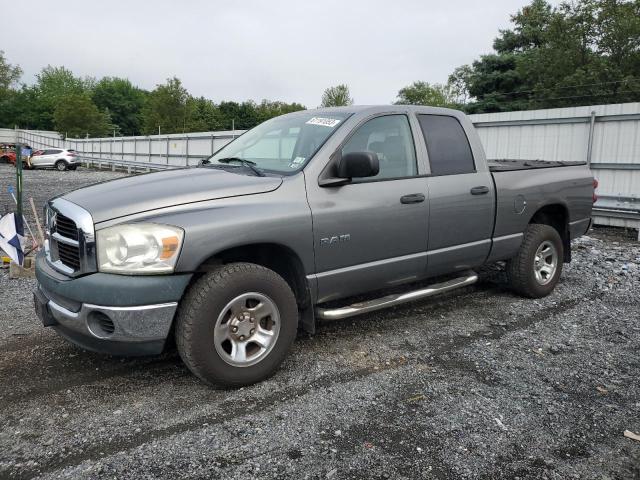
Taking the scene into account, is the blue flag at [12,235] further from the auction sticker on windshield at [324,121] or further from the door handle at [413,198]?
the door handle at [413,198]

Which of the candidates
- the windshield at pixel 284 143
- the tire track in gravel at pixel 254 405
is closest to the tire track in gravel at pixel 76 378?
the tire track in gravel at pixel 254 405

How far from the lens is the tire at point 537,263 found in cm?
543

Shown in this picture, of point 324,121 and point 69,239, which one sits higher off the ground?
point 324,121

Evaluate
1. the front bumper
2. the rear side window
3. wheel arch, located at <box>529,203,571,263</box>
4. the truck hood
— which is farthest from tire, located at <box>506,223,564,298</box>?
the front bumper

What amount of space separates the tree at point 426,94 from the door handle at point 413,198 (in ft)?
215

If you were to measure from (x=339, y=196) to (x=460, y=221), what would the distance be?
1349 mm

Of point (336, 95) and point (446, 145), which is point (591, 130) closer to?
point (446, 145)

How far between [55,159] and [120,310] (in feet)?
112

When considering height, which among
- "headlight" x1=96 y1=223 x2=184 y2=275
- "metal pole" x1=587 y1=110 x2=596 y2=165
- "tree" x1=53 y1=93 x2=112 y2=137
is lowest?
"headlight" x1=96 y1=223 x2=184 y2=275

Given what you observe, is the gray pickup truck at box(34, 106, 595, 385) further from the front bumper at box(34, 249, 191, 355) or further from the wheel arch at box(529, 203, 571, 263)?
the wheel arch at box(529, 203, 571, 263)

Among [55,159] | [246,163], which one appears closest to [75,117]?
[55,159]

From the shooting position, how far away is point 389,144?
14.5 feet

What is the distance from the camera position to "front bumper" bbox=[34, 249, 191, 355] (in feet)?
10.2

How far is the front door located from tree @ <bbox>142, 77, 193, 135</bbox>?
49180 millimetres
